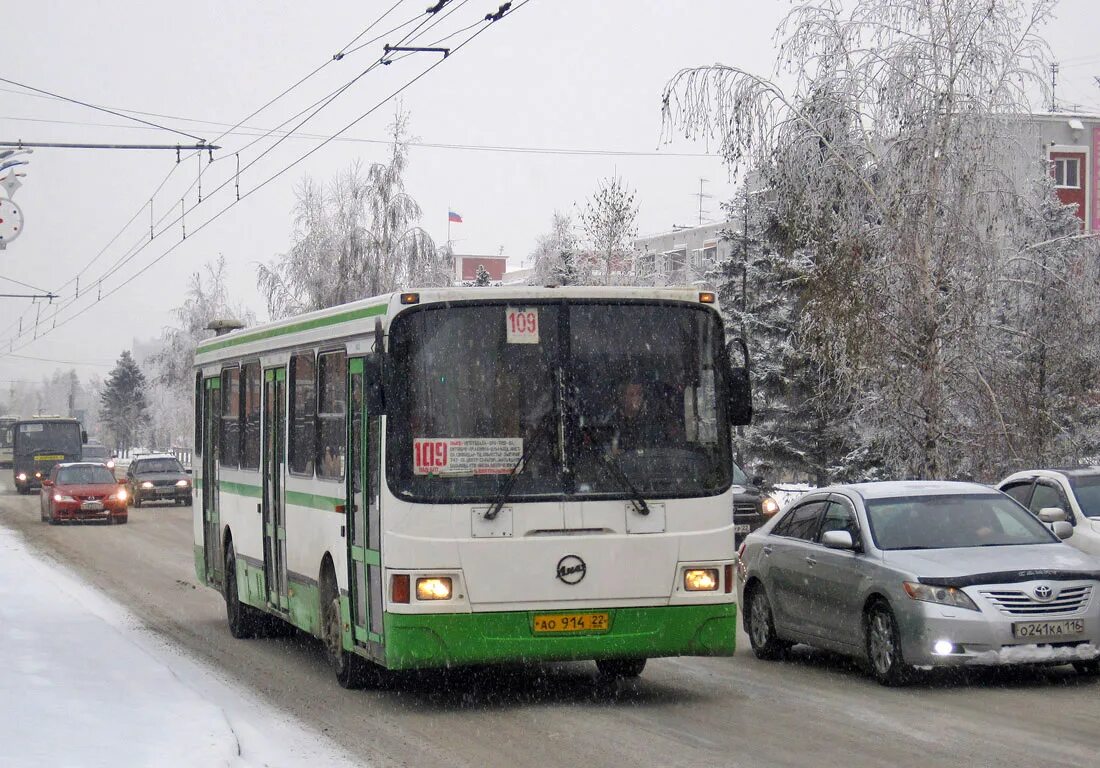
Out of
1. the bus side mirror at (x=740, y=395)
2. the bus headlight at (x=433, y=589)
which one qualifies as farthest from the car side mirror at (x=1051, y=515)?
the bus headlight at (x=433, y=589)

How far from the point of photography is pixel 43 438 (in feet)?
213

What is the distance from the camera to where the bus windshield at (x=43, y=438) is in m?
64.4

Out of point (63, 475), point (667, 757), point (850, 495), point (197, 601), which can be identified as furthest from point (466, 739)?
point (63, 475)

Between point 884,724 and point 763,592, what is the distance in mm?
4178

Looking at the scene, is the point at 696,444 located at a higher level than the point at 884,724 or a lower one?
higher

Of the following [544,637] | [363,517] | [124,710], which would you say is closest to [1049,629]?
[544,637]

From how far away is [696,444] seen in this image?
11.3m

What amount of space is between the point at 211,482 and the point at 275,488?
11.1ft

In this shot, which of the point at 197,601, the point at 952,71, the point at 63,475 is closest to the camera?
the point at 197,601

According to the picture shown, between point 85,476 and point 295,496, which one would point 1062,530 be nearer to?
point 295,496

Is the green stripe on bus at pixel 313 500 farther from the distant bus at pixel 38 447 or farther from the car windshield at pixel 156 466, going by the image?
the distant bus at pixel 38 447

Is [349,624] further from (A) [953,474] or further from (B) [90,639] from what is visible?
(A) [953,474]

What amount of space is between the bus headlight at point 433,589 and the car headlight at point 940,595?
331 cm

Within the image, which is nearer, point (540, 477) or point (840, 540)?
point (540, 477)
